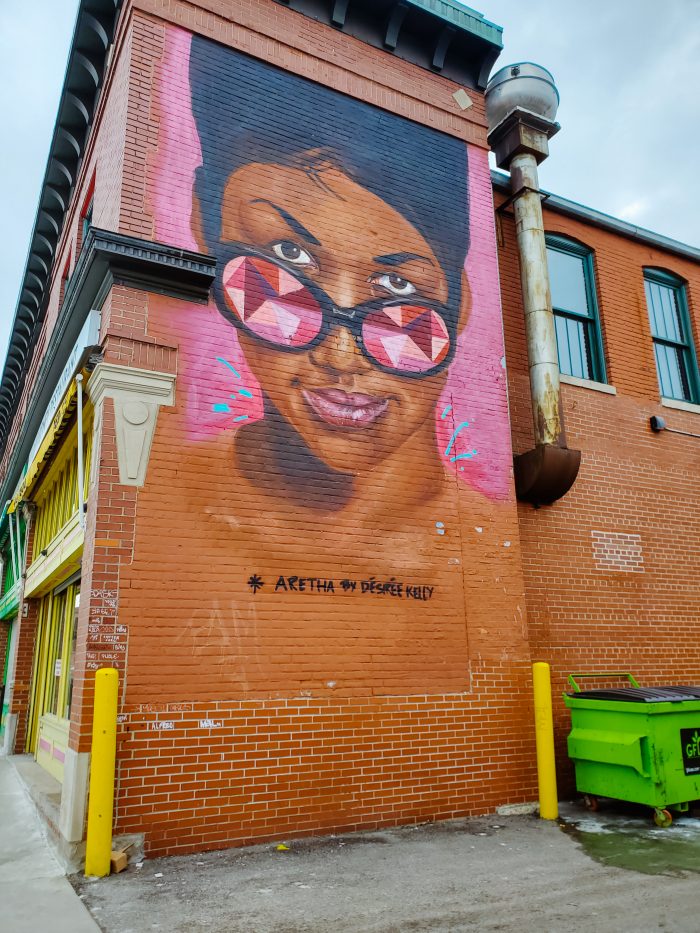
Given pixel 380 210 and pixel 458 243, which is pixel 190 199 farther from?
pixel 458 243

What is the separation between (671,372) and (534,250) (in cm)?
397

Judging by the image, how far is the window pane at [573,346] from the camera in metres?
11.3

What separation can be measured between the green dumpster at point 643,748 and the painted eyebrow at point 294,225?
6.00 meters

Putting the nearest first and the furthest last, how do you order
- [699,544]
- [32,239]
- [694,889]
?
[694,889], [699,544], [32,239]

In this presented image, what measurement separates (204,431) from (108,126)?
4.81 metres

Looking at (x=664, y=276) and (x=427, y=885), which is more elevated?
(x=664, y=276)

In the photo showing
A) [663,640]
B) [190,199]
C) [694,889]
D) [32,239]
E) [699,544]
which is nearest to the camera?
[694,889]

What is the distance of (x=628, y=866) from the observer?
5.88 metres

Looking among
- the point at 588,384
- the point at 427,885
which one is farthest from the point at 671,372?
the point at 427,885

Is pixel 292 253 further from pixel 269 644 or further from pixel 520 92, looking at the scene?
pixel 520 92

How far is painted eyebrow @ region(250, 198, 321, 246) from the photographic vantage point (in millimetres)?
8359

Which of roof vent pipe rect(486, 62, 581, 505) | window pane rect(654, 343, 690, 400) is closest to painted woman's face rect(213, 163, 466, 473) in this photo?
roof vent pipe rect(486, 62, 581, 505)

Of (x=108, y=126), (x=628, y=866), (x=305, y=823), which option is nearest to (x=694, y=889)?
(x=628, y=866)

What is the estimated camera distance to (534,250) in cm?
1030
